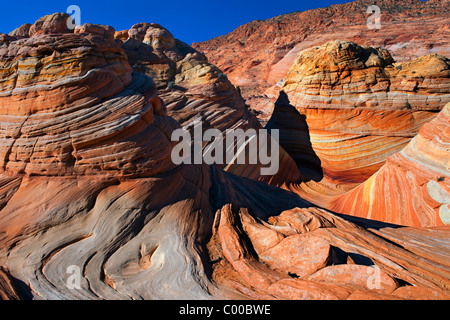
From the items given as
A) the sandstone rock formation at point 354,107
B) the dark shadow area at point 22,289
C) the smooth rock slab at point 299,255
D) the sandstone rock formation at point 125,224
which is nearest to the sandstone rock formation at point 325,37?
the sandstone rock formation at point 354,107

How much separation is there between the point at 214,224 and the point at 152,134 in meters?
→ 1.61

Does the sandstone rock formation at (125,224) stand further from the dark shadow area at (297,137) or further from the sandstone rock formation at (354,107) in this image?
the dark shadow area at (297,137)

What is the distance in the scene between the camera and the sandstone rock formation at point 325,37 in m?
26.7

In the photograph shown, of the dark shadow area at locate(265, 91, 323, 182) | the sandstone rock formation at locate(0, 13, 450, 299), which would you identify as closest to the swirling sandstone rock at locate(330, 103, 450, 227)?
the sandstone rock formation at locate(0, 13, 450, 299)

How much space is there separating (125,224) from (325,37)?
1479 inches

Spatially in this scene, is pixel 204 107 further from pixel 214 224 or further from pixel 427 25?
pixel 427 25

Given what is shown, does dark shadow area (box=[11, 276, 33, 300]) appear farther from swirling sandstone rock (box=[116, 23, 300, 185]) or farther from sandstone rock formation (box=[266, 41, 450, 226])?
sandstone rock formation (box=[266, 41, 450, 226])

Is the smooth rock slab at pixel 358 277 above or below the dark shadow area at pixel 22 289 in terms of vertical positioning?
below

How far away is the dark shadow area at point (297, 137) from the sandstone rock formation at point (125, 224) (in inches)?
223

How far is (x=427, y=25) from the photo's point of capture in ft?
96.1

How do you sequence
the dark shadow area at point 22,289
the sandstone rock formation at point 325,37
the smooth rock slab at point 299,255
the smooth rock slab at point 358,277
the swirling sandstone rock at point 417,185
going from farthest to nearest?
the sandstone rock formation at point 325,37, the swirling sandstone rock at point 417,185, the smooth rock slab at point 299,255, the smooth rock slab at point 358,277, the dark shadow area at point 22,289

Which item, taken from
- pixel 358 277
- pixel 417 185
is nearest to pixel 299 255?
pixel 358 277

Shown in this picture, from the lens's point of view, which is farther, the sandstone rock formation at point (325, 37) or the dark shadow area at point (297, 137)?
the sandstone rock formation at point (325, 37)

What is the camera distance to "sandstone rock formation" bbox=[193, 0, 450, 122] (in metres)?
26.7
